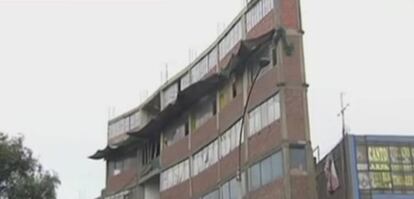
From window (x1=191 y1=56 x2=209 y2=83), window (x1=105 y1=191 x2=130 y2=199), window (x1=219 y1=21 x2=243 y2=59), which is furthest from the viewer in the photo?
window (x1=105 y1=191 x2=130 y2=199)

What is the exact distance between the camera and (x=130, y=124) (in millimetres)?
72750

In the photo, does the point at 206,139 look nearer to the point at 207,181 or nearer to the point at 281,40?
the point at 207,181

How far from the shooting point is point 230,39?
5350cm

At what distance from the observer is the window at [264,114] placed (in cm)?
4506

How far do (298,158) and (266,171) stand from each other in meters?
2.42

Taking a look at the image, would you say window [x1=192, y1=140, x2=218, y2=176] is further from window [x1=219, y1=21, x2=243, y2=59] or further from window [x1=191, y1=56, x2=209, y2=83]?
window [x1=219, y1=21, x2=243, y2=59]

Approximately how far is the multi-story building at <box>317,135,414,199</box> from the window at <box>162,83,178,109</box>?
25.2 metres

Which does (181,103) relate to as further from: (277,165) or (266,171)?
(277,165)

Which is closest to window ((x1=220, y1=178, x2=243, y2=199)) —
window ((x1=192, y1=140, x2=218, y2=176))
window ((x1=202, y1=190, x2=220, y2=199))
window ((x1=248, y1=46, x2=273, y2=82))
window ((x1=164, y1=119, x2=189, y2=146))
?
window ((x1=202, y1=190, x2=220, y2=199))

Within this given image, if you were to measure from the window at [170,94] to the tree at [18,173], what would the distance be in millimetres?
23087

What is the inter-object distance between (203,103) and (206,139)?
10.1ft

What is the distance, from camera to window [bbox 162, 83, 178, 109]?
63.5 meters

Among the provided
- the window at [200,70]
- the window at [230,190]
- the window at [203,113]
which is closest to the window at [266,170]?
the window at [230,190]

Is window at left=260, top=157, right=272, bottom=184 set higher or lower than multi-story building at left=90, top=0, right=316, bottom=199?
lower
